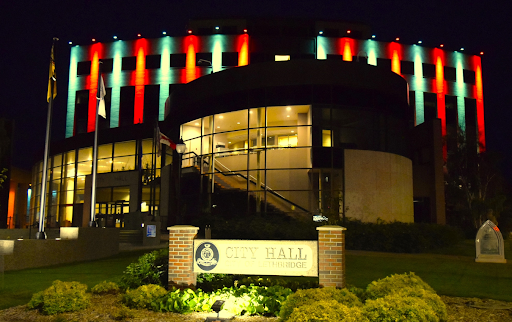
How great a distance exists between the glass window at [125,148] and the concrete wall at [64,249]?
22.6 meters

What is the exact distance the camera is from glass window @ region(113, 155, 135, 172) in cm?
4344

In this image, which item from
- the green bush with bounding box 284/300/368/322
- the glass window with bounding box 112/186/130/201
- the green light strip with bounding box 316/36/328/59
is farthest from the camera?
the green light strip with bounding box 316/36/328/59

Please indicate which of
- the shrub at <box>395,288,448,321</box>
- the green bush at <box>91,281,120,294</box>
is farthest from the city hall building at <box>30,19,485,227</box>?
the shrub at <box>395,288,448,321</box>

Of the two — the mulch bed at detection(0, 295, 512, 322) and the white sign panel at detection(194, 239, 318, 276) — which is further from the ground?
the white sign panel at detection(194, 239, 318, 276)

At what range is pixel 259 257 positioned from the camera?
952 centimetres

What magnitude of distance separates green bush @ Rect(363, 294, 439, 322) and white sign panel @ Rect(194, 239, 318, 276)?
220 cm

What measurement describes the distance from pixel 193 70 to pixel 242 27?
7.26m

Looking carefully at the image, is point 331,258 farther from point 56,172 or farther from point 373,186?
point 56,172

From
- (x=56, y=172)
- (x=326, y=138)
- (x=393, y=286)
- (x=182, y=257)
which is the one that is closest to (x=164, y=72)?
(x=56, y=172)

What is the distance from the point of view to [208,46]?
176 ft

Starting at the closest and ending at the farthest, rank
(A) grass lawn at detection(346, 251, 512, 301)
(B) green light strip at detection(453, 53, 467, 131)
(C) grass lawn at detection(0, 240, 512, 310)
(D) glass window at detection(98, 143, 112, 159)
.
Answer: (C) grass lawn at detection(0, 240, 512, 310) < (A) grass lawn at detection(346, 251, 512, 301) < (D) glass window at detection(98, 143, 112, 159) < (B) green light strip at detection(453, 53, 467, 131)

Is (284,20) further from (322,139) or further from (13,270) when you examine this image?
(13,270)

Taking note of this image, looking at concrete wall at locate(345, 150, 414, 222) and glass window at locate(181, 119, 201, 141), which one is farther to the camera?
glass window at locate(181, 119, 201, 141)

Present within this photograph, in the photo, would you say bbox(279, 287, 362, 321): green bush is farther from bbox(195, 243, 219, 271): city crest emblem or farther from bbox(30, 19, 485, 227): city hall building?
bbox(30, 19, 485, 227): city hall building
